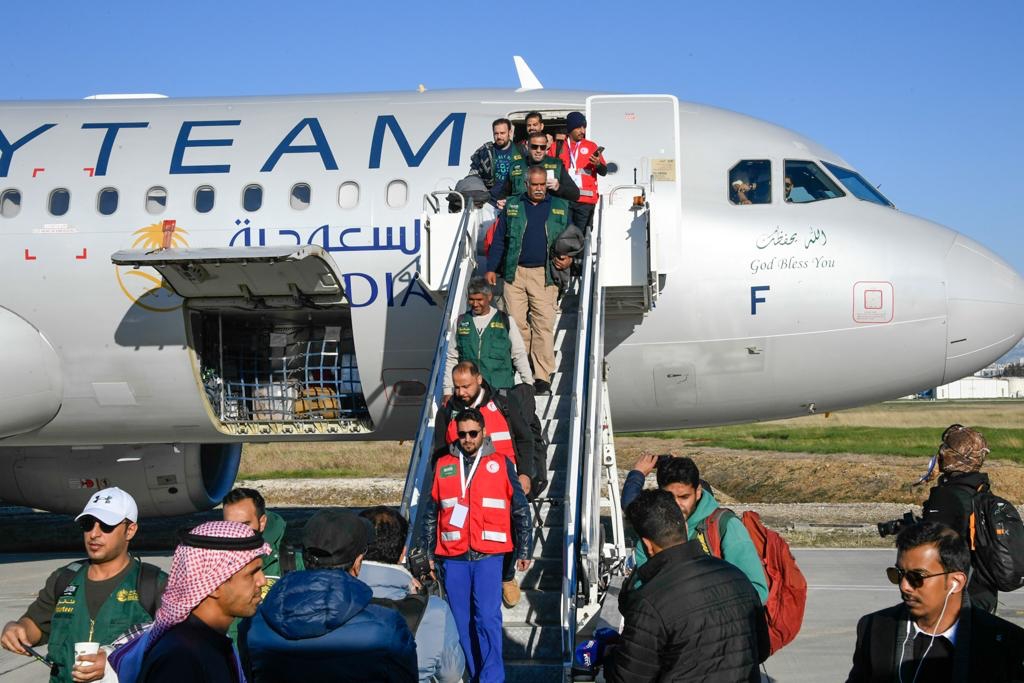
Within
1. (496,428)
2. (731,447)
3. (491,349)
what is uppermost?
(491,349)

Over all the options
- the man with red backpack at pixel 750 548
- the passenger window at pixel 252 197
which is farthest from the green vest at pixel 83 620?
the passenger window at pixel 252 197

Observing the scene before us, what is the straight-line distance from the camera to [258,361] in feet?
39.5

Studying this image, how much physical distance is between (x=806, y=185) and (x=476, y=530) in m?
6.41

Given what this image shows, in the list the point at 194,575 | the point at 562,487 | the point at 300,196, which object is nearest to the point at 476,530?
the point at 562,487

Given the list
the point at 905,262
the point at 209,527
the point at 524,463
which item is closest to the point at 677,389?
the point at 905,262

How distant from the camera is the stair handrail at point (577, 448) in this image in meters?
6.94

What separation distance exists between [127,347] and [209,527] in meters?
8.53

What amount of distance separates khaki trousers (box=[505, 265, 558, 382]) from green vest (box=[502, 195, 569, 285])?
0.07 metres

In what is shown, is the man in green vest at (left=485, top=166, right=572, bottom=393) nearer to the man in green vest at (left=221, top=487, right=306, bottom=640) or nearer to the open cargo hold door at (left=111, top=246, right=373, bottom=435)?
the open cargo hold door at (left=111, top=246, right=373, bottom=435)

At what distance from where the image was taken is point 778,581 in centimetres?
584

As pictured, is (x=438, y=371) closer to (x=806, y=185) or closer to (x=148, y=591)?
(x=148, y=591)

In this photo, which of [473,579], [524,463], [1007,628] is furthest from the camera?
[524,463]

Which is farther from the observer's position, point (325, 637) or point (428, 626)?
point (428, 626)

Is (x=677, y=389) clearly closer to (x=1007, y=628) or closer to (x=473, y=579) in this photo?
(x=473, y=579)
